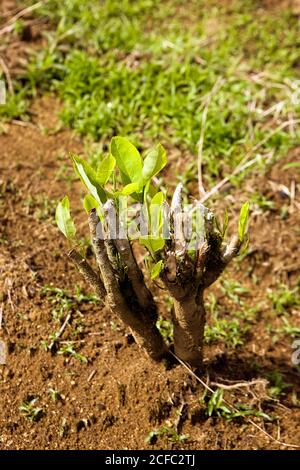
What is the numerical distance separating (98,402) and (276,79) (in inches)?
102

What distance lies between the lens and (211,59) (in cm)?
459

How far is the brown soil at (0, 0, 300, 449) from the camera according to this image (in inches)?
115

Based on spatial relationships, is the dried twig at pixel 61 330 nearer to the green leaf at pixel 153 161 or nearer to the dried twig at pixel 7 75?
the green leaf at pixel 153 161

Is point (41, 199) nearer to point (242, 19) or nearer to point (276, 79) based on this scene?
point (276, 79)

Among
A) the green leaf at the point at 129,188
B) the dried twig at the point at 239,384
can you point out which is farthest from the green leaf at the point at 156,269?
the dried twig at the point at 239,384

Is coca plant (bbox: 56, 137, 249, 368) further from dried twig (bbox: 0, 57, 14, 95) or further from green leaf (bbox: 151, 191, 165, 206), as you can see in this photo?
dried twig (bbox: 0, 57, 14, 95)

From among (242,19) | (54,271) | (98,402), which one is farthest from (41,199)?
(242,19)

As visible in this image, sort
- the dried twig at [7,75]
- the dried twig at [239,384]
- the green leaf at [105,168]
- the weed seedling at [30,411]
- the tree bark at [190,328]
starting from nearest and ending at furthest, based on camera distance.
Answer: the green leaf at [105,168] → the tree bark at [190,328] → the weed seedling at [30,411] → the dried twig at [239,384] → the dried twig at [7,75]

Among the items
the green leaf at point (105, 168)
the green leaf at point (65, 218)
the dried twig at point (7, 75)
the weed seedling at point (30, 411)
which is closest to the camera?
the green leaf at point (105, 168)

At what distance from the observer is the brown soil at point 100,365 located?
2.93 meters

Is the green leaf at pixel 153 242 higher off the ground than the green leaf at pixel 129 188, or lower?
lower

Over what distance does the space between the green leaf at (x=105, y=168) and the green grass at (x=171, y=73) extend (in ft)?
5.47

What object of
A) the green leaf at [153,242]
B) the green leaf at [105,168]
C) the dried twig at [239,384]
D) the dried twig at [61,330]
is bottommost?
the dried twig at [239,384]

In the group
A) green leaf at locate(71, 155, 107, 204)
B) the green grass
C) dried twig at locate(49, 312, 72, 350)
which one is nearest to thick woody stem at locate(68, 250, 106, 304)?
green leaf at locate(71, 155, 107, 204)
